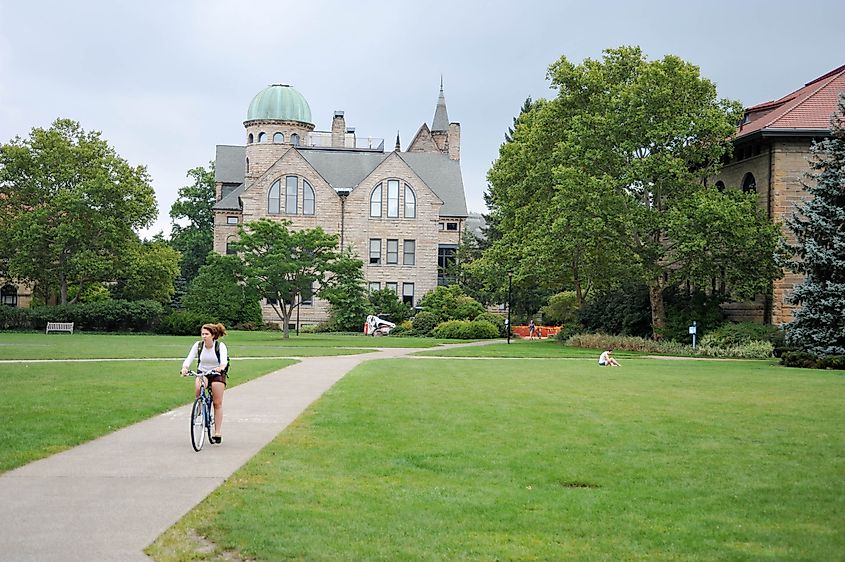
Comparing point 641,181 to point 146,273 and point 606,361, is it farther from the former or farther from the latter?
point 146,273

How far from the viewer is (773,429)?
14.3 m

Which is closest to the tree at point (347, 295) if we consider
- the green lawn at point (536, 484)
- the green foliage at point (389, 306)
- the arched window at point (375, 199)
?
the green foliage at point (389, 306)

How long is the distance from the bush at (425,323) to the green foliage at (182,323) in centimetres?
1189

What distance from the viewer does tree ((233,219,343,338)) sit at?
48094 mm

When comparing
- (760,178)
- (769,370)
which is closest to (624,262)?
(760,178)

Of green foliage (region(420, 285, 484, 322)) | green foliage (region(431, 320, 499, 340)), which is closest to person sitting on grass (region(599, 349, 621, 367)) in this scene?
green foliage (region(431, 320, 499, 340))

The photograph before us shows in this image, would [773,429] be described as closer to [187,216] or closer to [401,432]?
[401,432]

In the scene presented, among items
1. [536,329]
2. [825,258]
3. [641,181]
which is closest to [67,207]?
[536,329]

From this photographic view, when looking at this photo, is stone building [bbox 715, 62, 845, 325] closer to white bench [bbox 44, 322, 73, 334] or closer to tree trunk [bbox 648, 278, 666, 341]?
tree trunk [bbox 648, 278, 666, 341]

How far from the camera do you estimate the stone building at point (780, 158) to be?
130ft

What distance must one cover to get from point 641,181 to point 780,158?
18.7 ft

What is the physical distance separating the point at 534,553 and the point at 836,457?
614cm

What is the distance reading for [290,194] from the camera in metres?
70.9

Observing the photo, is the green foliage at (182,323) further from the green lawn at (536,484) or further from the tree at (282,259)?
the green lawn at (536,484)
